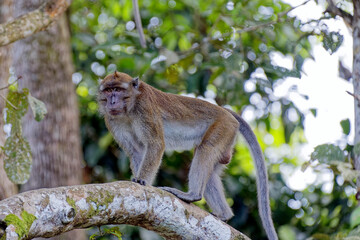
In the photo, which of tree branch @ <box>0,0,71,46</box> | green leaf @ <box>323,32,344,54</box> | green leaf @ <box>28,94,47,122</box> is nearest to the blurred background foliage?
green leaf @ <box>323,32,344,54</box>

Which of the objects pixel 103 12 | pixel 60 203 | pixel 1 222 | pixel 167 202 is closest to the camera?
pixel 1 222

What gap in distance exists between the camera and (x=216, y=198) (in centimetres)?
576

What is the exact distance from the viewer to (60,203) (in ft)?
11.1

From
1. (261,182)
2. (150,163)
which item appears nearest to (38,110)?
(150,163)

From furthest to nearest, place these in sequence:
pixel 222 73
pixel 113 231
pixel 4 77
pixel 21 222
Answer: pixel 222 73 < pixel 4 77 < pixel 113 231 < pixel 21 222

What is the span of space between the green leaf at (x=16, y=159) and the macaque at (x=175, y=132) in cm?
104

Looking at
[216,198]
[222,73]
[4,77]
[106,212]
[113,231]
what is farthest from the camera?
[222,73]

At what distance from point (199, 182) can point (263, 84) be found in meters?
1.77

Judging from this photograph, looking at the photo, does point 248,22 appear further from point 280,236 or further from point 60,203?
point 60,203

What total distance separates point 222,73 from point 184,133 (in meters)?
1.59

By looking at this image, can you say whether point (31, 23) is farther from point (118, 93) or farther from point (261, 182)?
point (261, 182)

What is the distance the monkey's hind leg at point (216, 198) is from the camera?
18.6ft

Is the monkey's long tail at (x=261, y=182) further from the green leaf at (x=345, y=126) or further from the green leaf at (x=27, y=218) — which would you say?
the green leaf at (x=27, y=218)

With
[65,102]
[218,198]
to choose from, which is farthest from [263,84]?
[65,102]
